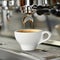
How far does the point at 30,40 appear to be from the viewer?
0.67 meters

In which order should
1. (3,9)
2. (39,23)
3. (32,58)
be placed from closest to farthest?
(32,58) → (39,23) → (3,9)

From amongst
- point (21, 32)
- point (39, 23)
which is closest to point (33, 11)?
point (39, 23)

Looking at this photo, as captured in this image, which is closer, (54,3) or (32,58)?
(32,58)

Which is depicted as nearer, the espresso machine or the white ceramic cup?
the white ceramic cup

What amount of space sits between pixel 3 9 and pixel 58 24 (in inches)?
13.6

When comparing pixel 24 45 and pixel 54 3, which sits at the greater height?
pixel 54 3

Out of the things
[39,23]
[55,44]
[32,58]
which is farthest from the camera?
[39,23]

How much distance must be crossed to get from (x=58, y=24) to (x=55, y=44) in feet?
0.31

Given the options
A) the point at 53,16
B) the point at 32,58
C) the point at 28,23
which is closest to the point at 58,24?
the point at 53,16

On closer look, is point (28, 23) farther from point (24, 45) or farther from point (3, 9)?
point (24, 45)

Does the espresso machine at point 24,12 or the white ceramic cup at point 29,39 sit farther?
the espresso machine at point 24,12

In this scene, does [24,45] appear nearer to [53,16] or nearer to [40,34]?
[40,34]

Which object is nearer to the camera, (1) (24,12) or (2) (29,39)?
(2) (29,39)

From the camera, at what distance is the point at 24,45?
686mm
